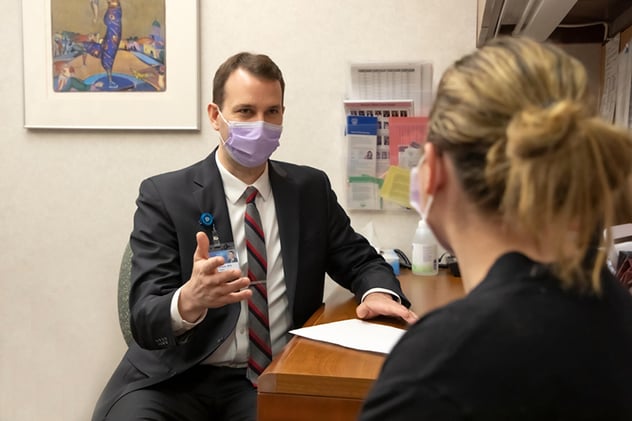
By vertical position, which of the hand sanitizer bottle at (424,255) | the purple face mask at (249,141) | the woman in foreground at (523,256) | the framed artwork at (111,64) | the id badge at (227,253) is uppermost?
the framed artwork at (111,64)

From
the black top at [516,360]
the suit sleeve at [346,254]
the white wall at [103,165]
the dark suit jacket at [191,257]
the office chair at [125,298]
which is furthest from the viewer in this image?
the white wall at [103,165]

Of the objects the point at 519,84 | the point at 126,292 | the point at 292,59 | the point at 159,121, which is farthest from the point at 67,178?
the point at 519,84

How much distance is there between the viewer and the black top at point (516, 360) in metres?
0.57

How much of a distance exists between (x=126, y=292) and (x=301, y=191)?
695mm

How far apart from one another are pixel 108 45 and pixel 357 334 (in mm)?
1542

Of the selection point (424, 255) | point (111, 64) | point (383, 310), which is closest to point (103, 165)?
point (111, 64)

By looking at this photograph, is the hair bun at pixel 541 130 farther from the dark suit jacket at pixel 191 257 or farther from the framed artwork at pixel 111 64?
the framed artwork at pixel 111 64

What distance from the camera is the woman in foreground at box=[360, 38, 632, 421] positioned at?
1.89ft

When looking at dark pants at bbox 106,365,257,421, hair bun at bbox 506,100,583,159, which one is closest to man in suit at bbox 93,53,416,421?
dark pants at bbox 106,365,257,421

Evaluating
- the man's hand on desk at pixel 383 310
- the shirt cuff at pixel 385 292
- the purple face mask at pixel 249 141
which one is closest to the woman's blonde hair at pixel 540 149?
the man's hand on desk at pixel 383 310

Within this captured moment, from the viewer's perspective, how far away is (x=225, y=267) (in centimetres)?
147

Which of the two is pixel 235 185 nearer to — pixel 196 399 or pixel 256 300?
pixel 256 300

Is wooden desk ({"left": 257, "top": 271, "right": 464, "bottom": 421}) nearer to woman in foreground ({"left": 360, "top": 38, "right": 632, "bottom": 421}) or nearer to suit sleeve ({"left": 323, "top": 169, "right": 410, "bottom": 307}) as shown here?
woman in foreground ({"left": 360, "top": 38, "right": 632, "bottom": 421})

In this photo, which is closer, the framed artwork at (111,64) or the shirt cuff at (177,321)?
the shirt cuff at (177,321)
